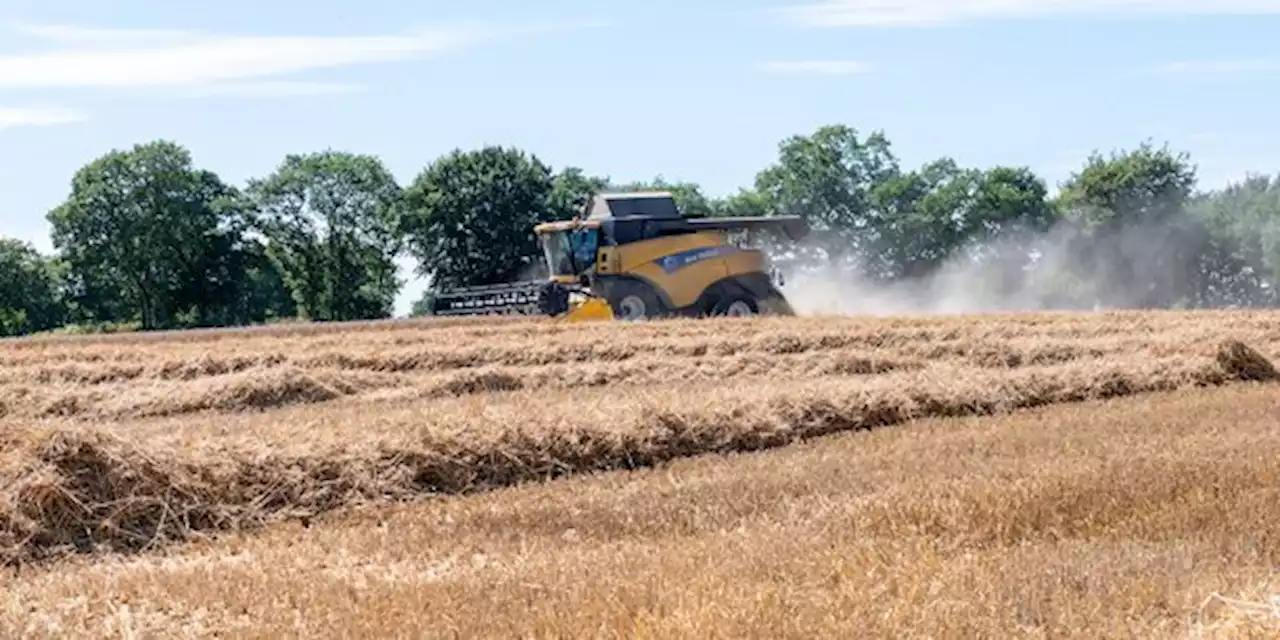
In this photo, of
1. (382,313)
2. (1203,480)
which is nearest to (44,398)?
(1203,480)

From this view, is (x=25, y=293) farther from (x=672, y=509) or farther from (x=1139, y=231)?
(x=672, y=509)

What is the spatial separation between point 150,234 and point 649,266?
45.7 meters

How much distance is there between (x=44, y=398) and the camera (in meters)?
17.9

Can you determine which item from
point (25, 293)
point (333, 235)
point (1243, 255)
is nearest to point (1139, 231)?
point (1243, 255)

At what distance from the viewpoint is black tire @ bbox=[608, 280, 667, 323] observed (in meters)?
34.6

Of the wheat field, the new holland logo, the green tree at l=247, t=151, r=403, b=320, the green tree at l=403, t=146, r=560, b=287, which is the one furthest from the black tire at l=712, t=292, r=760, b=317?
the green tree at l=247, t=151, r=403, b=320

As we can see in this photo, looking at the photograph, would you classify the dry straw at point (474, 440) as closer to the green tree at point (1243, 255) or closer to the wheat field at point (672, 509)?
the wheat field at point (672, 509)

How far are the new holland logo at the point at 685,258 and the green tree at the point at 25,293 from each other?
2237 inches

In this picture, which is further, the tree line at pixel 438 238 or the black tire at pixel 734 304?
the tree line at pixel 438 238

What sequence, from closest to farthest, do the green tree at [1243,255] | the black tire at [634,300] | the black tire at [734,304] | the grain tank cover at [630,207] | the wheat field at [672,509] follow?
the wheat field at [672,509], the black tire at [634,300], the black tire at [734,304], the grain tank cover at [630,207], the green tree at [1243,255]

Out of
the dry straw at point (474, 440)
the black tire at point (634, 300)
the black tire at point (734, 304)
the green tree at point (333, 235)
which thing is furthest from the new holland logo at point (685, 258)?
the green tree at point (333, 235)

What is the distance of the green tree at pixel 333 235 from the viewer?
242 ft

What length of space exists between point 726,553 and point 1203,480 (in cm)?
361

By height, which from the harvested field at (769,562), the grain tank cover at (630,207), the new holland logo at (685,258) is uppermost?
the grain tank cover at (630,207)
